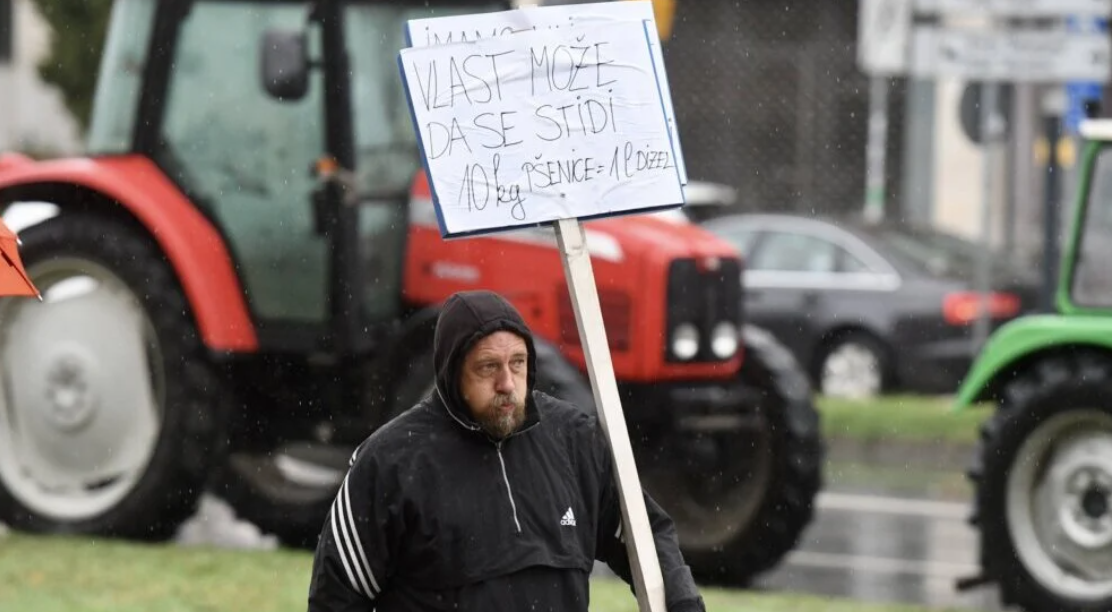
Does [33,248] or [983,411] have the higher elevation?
[33,248]

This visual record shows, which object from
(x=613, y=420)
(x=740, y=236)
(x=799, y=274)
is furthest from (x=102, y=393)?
(x=740, y=236)

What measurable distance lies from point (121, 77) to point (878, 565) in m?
3.91

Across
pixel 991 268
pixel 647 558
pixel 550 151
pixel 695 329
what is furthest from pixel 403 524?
pixel 991 268

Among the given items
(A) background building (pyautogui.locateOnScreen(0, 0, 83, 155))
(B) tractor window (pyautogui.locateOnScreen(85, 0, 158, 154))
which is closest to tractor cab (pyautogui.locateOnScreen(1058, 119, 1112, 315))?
(B) tractor window (pyautogui.locateOnScreen(85, 0, 158, 154))

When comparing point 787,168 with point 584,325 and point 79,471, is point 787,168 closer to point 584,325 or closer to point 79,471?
point 79,471

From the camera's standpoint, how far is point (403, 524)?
4.15 meters

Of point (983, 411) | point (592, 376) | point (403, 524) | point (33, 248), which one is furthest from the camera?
point (983, 411)

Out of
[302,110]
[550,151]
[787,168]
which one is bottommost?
[787,168]

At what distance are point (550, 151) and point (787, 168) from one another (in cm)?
2171

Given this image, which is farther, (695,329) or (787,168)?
(787,168)

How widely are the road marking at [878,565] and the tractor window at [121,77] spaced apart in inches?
133

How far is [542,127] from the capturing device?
477 centimetres

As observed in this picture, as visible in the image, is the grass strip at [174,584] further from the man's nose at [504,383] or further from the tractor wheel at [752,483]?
the man's nose at [504,383]

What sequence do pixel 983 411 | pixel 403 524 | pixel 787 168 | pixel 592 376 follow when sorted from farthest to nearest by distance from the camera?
pixel 787 168
pixel 983 411
pixel 592 376
pixel 403 524
